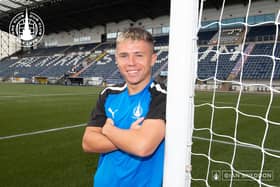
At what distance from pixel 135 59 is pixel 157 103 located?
0.81 ft

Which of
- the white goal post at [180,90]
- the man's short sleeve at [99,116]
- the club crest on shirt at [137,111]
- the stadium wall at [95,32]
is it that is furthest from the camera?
the stadium wall at [95,32]

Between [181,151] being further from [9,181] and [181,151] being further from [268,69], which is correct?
[268,69]

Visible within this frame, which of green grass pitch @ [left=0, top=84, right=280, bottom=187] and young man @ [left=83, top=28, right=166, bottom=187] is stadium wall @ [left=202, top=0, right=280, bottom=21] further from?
young man @ [left=83, top=28, right=166, bottom=187]

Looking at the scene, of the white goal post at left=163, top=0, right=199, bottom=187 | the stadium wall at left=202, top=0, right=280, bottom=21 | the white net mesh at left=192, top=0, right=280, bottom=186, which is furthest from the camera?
Answer: the stadium wall at left=202, top=0, right=280, bottom=21

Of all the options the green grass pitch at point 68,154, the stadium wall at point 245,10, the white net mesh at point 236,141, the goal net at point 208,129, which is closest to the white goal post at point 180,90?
→ the goal net at point 208,129

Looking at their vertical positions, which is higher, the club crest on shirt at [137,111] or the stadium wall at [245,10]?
the stadium wall at [245,10]

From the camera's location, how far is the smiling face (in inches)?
56.6

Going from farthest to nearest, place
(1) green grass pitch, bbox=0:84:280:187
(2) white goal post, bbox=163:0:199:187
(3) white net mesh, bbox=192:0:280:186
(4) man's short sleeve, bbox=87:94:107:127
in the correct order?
(1) green grass pitch, bbox=0:84:280:187 < (3) white net mesh, bbox=192:0:280:186 < (4) man's short sleeve, bbox=87:94:107:127 < (2) white goal post, bbox=163:0:199:187

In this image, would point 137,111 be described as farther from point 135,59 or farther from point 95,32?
point 95,32

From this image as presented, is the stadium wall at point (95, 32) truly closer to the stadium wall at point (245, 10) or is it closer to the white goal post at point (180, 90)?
the stadium wall at point (245, 10)

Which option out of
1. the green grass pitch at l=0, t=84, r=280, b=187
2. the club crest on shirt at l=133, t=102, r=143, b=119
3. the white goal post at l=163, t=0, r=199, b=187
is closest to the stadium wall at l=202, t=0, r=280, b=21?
the green grass pitch at l=0, t=84, r=280, b=187

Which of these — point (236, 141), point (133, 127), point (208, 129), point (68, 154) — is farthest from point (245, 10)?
point (133, 127)

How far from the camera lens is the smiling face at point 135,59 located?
1.44m

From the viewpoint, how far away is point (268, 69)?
20.3 m
